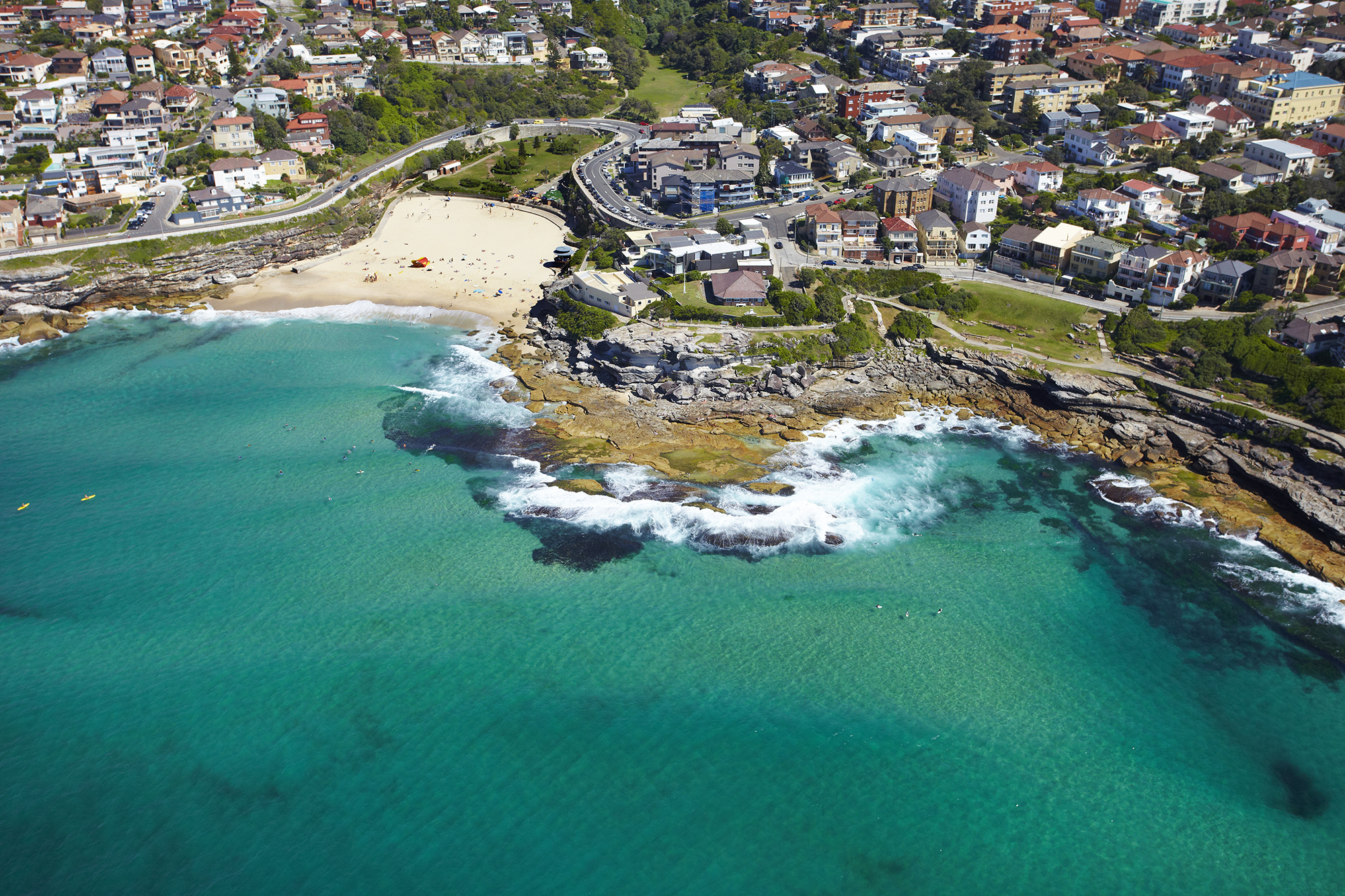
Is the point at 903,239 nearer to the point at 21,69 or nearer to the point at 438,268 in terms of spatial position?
the point at 438,268

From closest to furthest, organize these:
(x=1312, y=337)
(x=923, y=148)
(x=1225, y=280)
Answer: (x=1312, y=337) < (x=1225, y=280) < (x=923, y=148)

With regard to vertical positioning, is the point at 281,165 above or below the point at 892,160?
below

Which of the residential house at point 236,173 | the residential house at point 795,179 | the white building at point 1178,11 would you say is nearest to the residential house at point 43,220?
the residential house at point 236,173

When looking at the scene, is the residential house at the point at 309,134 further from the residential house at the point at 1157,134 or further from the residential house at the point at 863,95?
the residential house at the point at 1157,134

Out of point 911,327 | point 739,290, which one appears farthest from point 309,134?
point 911,327

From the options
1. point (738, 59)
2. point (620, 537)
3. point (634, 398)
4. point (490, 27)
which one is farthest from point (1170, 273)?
point (490, 27)

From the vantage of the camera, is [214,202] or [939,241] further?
[214,202]

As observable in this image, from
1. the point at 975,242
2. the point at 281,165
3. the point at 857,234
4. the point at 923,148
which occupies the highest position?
the point at 923,148

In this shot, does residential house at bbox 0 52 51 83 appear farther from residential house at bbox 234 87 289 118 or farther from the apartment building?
the apartment building
